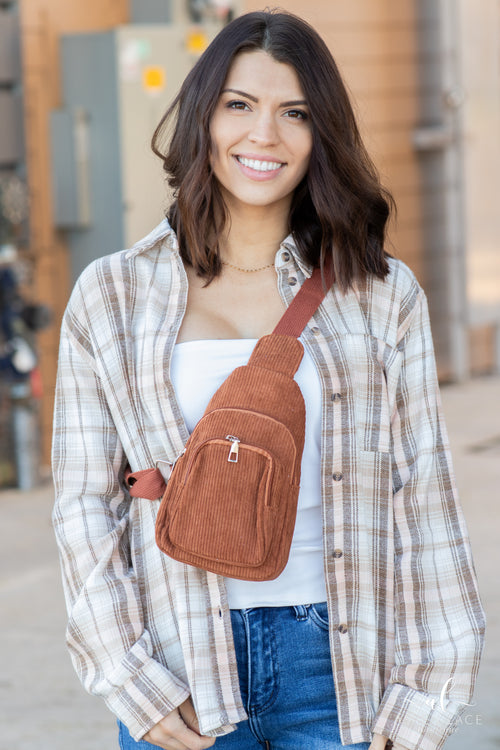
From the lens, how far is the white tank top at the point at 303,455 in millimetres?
1753

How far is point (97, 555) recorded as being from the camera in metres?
1.75

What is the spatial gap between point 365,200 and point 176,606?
0.73 meters

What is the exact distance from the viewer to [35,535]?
15.4 feet

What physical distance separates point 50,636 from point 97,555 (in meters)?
2.05

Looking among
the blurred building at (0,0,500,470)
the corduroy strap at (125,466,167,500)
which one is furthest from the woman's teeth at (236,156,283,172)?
the blurred building at (0,0,500,470)

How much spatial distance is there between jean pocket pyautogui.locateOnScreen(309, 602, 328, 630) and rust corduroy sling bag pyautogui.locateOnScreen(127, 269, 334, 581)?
0.15 m

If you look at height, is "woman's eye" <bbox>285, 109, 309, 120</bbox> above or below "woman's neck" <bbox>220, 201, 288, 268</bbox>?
above

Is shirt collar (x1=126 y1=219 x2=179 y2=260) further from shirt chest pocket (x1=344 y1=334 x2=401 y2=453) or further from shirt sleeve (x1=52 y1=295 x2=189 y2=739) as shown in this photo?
shirt chest pocket (x1=344 y1=334 x2=401 y2=453)

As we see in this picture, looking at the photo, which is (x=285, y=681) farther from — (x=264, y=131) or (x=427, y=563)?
(x=264, y=131)

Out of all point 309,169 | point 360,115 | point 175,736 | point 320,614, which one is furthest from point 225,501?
point 360,115

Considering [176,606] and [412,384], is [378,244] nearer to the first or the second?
[412,384]

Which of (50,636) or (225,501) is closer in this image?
(225,501)

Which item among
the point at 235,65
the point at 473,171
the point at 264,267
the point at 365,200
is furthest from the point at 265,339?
the point at 473,171

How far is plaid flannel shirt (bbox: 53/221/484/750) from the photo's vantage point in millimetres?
1729
